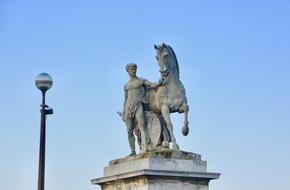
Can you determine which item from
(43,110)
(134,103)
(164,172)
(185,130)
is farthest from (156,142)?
(43,110)

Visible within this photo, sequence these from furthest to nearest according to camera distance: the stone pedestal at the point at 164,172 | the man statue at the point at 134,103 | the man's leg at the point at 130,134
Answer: the man's leg at the point at 130,134 → the man statue at the point at 134,103 → the stone pedestal at the point at 164,172

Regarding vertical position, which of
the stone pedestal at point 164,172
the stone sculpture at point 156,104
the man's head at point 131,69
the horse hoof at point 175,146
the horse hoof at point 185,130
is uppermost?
the man's head at point 131,69

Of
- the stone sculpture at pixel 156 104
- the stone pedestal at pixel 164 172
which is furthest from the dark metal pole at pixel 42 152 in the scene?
the stone sculpture at pixel 156 104

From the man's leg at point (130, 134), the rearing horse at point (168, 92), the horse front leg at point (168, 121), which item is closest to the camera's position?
the horse front leg at point (168, 121)

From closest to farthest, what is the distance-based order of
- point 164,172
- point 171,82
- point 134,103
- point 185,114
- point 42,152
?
point 42,152 → point 164,172 → point 185,114 → point 171,82 → point 134,103

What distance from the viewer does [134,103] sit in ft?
58.4

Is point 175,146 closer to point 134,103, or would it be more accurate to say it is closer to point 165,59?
point 134,103

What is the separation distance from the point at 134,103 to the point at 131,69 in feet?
3.15

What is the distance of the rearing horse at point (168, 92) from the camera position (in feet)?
57.3

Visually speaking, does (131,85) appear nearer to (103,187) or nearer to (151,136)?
(151,136)

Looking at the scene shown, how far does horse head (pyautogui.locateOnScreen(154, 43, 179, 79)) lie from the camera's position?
17625mm

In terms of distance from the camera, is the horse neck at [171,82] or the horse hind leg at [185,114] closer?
the horse hind leg at [185,114]

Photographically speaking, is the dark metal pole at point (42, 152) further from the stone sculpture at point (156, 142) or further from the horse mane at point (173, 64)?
the horse mane at point (173, 64)

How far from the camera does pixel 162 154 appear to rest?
16.8 metres
